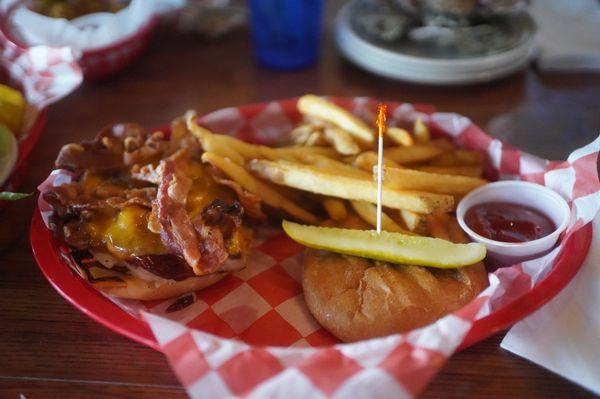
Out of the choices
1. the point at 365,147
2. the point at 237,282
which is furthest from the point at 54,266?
the point at 365,147

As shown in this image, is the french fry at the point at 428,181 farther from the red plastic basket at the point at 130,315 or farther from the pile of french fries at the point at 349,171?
the red plastic basket at the point at 130,315

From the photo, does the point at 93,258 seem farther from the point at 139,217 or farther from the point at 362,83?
the point at 362,83

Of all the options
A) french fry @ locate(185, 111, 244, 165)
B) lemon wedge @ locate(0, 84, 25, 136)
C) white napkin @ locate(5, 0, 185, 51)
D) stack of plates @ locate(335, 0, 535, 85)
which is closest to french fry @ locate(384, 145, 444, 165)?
french fry @ locate(185, 111, 244, 165)

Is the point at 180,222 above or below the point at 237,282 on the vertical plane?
above

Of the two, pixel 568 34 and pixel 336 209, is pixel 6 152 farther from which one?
pixel 568 34

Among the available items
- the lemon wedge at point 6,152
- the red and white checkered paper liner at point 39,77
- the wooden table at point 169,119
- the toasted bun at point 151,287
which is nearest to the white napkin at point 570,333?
the wooden table at point 169,119

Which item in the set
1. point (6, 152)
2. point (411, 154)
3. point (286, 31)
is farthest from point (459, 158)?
point (6, 152)

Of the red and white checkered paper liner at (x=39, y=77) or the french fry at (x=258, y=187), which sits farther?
the red and white checkered paper liner at (x=39, y=77)
